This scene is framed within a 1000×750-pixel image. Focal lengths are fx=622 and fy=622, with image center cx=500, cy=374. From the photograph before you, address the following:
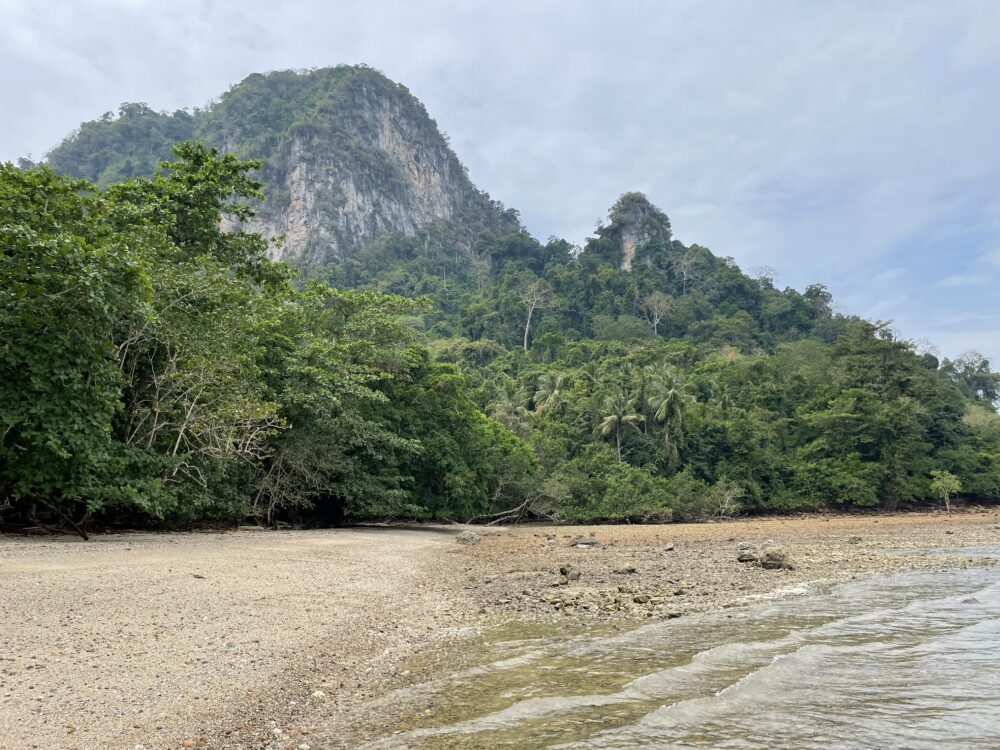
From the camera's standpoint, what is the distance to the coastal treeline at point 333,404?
43.1 ft

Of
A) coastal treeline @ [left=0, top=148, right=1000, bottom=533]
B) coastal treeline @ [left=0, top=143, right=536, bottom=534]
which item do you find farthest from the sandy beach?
coastal treeline @ [left=0, top=148, right=1000, bottom=533]

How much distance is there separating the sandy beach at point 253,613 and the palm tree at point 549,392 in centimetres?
3748

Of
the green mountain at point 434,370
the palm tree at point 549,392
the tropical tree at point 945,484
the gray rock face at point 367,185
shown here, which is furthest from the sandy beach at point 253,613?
the gray rock face at point 367,185

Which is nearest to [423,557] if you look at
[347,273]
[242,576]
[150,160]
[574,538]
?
[242,576]

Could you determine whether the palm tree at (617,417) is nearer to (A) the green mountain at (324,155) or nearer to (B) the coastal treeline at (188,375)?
(B) the coastal treeline at (188,375)

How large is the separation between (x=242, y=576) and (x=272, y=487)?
1277 cm

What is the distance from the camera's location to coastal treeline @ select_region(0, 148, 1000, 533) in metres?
13.1

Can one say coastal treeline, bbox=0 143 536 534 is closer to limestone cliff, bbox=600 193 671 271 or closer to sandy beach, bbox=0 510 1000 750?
sandy beach, bbox=0 510 1000 750

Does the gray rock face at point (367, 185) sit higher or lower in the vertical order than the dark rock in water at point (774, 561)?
higher

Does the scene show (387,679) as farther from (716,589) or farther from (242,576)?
(716,589)

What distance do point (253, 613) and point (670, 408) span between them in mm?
47553

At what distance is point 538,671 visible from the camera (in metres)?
6.31

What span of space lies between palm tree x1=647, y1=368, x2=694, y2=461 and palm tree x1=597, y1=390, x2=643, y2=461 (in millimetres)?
1883

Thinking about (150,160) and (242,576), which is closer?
(242,576)
